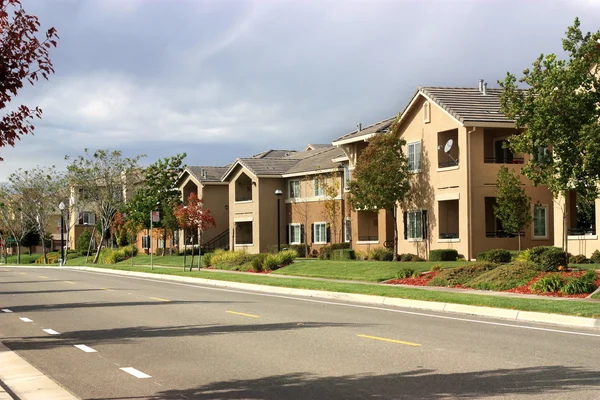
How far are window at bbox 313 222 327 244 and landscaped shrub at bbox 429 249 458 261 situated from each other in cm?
1694

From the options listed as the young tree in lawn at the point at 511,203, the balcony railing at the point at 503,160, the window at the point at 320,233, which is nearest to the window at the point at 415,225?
the balcony railing at the point at 503,160

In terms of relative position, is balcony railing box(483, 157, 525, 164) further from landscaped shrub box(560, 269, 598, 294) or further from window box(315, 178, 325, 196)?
window box(315, 178, 325, 196)

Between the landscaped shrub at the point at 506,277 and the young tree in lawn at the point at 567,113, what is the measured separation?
2699 millimetres

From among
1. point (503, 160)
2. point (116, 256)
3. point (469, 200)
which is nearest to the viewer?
point (469, 200)

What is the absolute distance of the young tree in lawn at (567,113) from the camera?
896 inches

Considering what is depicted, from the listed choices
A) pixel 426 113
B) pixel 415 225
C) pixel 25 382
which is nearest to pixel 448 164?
pixel 426 113

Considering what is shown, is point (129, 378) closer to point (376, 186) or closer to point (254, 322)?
point (254, 322)

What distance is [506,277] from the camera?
23984 millimetres

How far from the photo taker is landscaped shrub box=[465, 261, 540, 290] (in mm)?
23328

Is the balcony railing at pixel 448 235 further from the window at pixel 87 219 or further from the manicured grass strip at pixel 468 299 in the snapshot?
the window at pixel 87 219

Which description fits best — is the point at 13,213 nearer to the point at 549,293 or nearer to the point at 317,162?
the point at 317,162

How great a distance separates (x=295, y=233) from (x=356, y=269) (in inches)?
891

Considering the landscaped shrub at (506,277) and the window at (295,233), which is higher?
the window at (295,233)

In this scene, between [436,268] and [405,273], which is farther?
[405,273]
